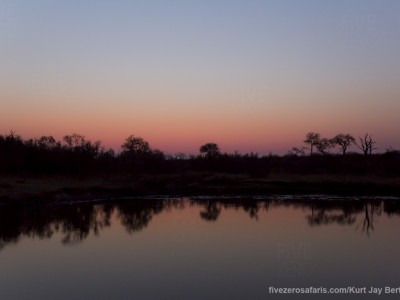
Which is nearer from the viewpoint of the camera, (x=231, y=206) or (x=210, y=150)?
(x=231, y=206)

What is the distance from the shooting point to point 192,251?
17.1 m

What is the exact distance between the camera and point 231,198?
38.7 metres

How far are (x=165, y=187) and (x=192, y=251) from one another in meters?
27.9

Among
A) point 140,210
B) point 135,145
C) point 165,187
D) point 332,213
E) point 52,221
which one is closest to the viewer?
point 52,221

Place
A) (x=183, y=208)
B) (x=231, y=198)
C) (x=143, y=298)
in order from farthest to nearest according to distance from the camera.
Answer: (x=231, y=198), (x=183, y=208), (x=143, y=298)

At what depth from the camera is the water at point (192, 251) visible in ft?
41.3

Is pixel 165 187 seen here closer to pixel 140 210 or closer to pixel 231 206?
pixel 231 206

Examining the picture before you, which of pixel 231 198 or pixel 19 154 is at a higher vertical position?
pixel 19 154

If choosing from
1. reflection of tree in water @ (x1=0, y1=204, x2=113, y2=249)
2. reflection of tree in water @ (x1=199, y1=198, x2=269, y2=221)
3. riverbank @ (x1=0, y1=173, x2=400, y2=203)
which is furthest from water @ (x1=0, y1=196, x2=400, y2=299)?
riverbank @ (x1=0, y1=173, x2=400, y2=203)

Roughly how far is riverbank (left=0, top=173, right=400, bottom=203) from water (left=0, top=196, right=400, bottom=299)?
5.15 m

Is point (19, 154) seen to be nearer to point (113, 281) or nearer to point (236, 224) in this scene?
point (236, 224)

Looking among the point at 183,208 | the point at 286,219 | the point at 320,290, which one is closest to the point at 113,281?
the point at 320,290

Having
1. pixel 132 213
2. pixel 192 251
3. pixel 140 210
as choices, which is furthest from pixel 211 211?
pixel 192 251

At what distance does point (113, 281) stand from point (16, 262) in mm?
4483
